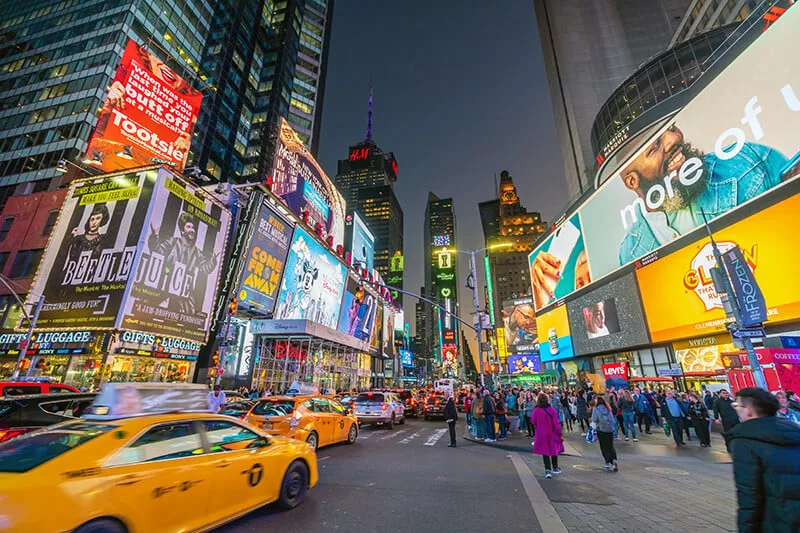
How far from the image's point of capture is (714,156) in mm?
25016

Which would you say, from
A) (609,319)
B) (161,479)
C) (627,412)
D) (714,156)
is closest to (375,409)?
(627,412)

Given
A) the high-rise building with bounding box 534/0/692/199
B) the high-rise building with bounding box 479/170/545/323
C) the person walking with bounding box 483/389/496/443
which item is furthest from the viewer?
the high-rise building with bounding box 479/170/545/323

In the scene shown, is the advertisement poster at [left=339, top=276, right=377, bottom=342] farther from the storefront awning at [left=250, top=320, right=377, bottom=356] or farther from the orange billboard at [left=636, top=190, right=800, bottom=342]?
the orange billboard at [left=636, top=190, right=800, bottom=342]

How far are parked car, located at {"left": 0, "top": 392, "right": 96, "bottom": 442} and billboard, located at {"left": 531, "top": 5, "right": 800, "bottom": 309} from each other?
32971mm

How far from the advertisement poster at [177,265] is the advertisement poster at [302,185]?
811cm

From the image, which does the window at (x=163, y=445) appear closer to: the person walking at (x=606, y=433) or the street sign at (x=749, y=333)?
the person walking at (x=606, y=433)

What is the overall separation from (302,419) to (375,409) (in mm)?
8311

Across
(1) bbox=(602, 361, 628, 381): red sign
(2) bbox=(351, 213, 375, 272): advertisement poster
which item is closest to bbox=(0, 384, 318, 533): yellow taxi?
(1) bbox=(602, 361, 628, 381): red sign

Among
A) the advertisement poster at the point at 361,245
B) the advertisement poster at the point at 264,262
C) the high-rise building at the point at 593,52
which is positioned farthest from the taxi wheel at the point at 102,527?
the high-rise building at the point at 593,52

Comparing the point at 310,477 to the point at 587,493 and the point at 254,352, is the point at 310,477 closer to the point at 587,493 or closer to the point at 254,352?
the point at 587,493

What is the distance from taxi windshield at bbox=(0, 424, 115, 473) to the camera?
339cm

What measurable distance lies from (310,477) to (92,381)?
23646 millimetres

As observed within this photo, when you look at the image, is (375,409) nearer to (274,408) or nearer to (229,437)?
(274,408)

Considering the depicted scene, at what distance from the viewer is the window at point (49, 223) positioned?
3028 centimetres
